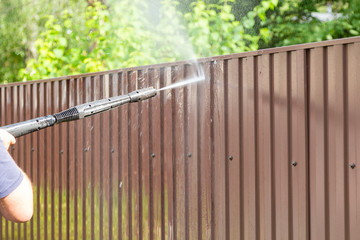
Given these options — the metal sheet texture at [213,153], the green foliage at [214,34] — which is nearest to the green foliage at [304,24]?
the green foliage at [214,34]

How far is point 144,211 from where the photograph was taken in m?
5.73

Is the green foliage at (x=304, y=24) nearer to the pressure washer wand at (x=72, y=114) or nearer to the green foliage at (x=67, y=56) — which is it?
the green foliage at (x=67, y=56)

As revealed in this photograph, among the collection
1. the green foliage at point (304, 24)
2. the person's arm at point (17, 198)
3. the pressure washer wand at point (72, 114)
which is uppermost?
the green foliage at point (304, 24)

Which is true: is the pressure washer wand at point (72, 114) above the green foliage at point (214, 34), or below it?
below

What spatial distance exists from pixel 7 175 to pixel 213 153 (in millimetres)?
2875

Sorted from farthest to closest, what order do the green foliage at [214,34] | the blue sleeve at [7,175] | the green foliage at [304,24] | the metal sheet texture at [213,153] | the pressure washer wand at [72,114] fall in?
the green foliage at [304,24]
the green foliage at [214,34]
the metal sheet texture at [213,153]
the pressure washer wand at [72,114]
the blue sleeve at [7,175]

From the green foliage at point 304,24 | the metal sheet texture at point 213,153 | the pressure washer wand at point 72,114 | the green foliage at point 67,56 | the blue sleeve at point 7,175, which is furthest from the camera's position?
the green foliage at point 304,24

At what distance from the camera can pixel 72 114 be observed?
4051mm

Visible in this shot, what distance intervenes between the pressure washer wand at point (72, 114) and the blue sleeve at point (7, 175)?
720 mm

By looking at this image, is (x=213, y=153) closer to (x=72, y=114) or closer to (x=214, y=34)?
(x=72, y=114)

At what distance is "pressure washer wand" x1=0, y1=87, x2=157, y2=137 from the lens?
3.27 metres

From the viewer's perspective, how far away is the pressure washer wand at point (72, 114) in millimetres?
3273

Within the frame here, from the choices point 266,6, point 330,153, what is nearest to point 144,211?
point 330,153

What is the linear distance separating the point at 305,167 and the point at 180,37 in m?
7.78
